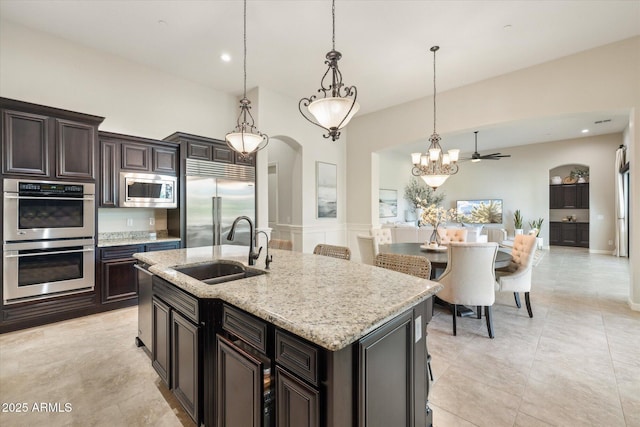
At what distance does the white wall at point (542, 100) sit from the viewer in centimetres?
364

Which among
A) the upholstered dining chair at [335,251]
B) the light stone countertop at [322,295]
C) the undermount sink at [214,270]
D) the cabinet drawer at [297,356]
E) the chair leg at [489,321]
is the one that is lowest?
the chair leg at [489,321]

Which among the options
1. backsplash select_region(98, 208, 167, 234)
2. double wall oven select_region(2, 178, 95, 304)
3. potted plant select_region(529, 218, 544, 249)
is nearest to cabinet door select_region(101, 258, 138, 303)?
double wall oven select_region(2, 178, 95, 304)

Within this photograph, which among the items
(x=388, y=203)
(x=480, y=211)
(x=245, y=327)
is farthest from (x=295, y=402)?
(x=480, y=211)

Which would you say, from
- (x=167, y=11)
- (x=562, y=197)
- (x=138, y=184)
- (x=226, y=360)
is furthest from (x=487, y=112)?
(x=562, y=197)

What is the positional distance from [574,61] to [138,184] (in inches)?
252

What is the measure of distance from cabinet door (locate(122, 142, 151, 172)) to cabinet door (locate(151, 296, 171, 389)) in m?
2.59

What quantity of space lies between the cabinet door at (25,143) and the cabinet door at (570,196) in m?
12.9

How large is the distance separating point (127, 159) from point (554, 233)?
12230mm

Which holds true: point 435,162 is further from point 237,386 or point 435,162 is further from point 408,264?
point 237,386

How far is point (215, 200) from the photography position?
449 centimetres

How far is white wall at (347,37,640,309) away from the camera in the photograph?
364cm

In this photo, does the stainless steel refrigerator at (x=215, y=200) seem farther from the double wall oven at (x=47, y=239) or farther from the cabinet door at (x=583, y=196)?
the cabinet door at (x=583, y=196)

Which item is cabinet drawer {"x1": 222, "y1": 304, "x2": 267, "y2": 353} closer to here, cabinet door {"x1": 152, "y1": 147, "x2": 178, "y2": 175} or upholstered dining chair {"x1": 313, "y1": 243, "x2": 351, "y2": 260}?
upholstered dining chair {"x1": 313, "y1": 243, "x2": 351, "y2": 260}

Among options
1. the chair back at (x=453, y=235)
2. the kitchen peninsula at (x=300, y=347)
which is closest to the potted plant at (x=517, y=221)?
the chair back at (x=453, y=235)
